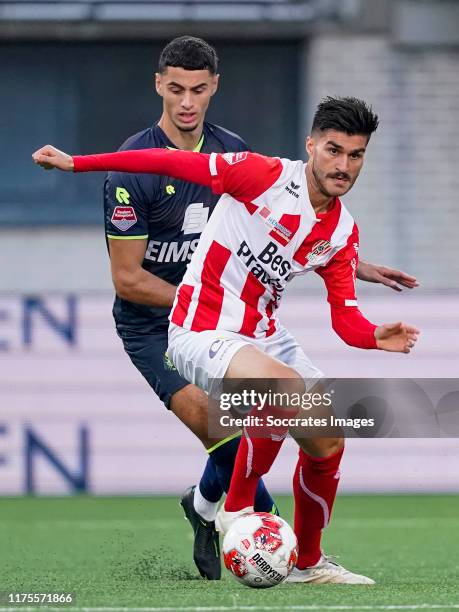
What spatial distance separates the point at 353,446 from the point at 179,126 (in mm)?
4431

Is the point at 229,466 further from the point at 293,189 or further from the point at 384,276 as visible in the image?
the point at 293,189

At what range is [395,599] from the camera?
4.94m

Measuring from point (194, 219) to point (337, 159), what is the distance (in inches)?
45.5

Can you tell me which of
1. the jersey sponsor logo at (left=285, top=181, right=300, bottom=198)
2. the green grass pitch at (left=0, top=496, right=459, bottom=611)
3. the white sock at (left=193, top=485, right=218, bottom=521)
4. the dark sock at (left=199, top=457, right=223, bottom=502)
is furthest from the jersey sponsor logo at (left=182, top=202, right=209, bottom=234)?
the green grass pitch at (left=0, top=496, right=459, bottom=611)

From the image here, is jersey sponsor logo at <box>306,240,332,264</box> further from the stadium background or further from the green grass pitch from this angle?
the stadium background

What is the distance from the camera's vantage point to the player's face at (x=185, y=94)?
6.32m

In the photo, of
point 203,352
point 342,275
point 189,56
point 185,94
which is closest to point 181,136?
point 185,94

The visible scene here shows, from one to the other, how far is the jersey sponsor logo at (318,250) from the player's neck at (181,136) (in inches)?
41.1

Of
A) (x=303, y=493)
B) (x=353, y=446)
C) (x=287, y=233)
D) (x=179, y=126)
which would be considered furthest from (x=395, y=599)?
(x=353, y=446)

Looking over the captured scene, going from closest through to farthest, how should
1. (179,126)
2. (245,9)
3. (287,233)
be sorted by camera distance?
(287,233) < (179,126) < (245,9)

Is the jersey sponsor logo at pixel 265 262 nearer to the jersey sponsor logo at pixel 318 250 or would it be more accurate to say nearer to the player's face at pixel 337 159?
the jersey sponsor logo at pixel 318 250

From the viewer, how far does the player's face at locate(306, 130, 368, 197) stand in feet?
17.7

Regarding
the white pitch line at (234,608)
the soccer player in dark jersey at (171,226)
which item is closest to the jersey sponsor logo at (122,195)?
the soccer player in dark jersey at (171,226)

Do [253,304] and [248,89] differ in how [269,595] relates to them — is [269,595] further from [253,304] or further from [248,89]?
[248,89]
